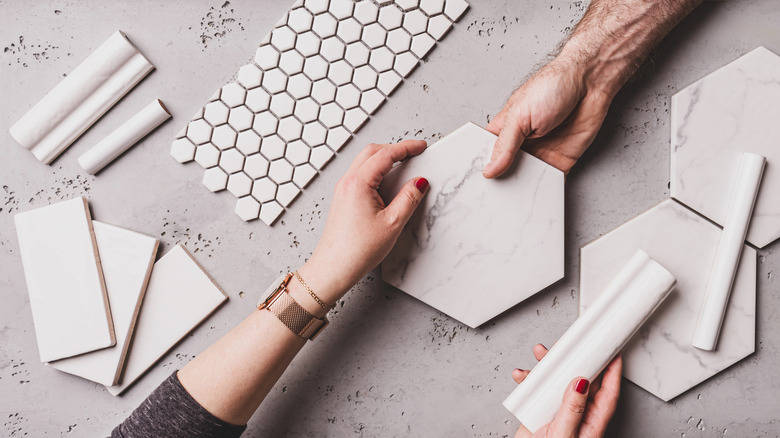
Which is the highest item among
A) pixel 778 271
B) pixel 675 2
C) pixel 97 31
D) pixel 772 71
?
pixel 97 31

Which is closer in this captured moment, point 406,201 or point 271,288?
point 406,201

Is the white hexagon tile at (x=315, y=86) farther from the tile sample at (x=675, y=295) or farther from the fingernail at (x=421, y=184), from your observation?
the tile sample at (x=675, y=295)

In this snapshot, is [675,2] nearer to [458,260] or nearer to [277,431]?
[458,260]

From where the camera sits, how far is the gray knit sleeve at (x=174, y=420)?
0.76m

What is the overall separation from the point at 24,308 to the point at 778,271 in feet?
5.11

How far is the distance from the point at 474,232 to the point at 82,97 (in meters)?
0.84

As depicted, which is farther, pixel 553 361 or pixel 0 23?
pixel 0 23

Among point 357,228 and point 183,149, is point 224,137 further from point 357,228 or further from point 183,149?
point 357,228

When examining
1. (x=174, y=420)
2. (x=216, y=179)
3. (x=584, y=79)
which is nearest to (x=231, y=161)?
(x=216, y=179)

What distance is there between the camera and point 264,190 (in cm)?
94

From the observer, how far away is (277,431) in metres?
0.96

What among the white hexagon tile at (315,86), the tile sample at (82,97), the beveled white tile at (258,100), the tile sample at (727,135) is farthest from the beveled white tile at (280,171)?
the tile sample at (727,135)

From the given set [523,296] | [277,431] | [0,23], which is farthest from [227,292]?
[0,23]

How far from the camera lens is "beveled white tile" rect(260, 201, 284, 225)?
0.94m
